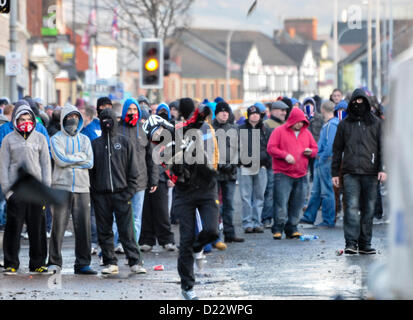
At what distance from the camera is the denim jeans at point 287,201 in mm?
14398

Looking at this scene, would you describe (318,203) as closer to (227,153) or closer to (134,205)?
(227,153)

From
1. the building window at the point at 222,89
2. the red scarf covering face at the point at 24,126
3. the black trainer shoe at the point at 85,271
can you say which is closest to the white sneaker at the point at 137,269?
the black trainer shoe at the point at 85,271

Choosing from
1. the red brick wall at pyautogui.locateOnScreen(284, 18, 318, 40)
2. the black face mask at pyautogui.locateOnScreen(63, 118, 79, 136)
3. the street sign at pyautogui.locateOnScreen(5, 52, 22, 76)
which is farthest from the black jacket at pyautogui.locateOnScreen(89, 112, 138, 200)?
the red brick wall at pyautogui.locateOnScreen(284, 18, 318, 40)

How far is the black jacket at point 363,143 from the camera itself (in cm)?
1195

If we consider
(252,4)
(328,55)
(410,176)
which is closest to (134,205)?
(252,4)

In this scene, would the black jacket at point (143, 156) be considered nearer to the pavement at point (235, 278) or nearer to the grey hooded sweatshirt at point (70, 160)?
the grey hooded sweatshirt at point (70, 160)

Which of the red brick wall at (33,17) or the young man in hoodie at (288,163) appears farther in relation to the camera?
the red brick wall at (33,17)

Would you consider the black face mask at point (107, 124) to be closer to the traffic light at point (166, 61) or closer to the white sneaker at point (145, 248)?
the white sneaker at point (145, 248)

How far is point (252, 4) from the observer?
877cm

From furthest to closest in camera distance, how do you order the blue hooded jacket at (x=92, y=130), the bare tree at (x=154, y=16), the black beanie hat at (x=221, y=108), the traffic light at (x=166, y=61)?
the bare tree at (x=154, y=16)
the traffic light at (x=166, y=61)
the black beanie hat at (x=221, y=108)
the blue hooded jacket at (x=92, y=130)

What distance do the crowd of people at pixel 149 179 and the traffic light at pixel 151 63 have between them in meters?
5.12

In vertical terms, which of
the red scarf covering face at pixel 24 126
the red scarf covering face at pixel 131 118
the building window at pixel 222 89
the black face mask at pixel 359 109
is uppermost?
the building window at pixel 222 89

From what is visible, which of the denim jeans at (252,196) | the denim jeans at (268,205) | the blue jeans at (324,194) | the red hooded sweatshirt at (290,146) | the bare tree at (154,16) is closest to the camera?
the red hooded sweatshirt at (290,146)

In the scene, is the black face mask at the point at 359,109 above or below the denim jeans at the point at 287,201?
above
